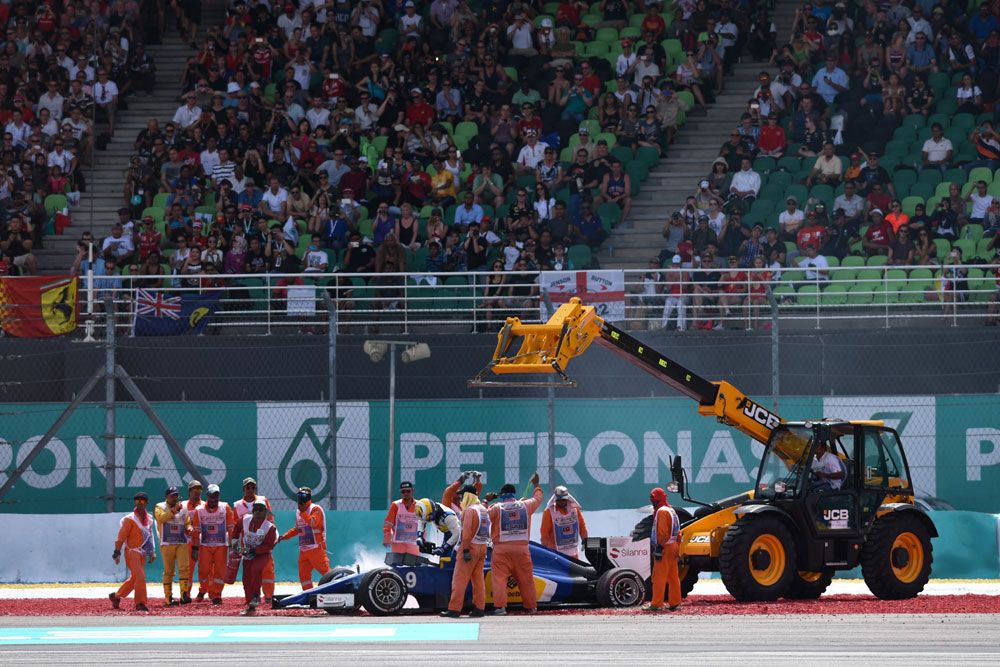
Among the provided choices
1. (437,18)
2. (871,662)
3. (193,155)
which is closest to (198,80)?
(193,155)

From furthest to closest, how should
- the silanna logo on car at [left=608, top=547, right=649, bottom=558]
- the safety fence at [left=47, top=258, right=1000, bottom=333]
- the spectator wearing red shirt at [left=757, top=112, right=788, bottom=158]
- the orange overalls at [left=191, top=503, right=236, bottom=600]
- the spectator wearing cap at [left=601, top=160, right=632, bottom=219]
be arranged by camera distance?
the spectator wearing red shirt at [left=757, top=112, right=788, bottom=158] < the spectator wearing cap at [left=601, top=160, right=632, bottom=219] < the safety fence at [left=47, top=258, right=1000, bottom=333] < the orange overalls at [left=191, top=503, right=236, bottom=600] < the silanna logo on car at [left=608, top=547, right=649, bottom=558]

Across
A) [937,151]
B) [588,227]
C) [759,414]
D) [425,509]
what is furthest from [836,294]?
[425,509]

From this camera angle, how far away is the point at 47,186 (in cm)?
2914

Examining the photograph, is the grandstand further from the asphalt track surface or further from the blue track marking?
the blue track marking

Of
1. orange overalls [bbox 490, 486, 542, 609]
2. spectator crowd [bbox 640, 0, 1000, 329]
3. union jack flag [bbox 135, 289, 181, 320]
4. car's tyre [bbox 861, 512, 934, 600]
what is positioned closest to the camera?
orange overalls [bbox 490, 486, 542, 609]

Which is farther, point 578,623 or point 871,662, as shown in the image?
point 578,623

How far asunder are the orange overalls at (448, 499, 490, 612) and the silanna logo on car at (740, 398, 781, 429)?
3654mm

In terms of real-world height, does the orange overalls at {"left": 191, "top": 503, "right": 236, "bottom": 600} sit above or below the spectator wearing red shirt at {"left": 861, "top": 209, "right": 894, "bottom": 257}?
below

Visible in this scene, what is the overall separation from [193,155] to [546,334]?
1314 cm

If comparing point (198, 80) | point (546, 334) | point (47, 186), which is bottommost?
point (546, 334)

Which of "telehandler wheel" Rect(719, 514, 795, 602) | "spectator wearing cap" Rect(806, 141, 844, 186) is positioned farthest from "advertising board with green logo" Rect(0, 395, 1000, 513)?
"spectator wearing cap" Rect(806, 141, 844, 186)

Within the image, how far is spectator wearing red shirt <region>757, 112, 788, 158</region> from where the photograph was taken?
2792 cm

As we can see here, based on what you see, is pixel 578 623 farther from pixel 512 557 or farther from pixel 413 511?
pixel 413 511

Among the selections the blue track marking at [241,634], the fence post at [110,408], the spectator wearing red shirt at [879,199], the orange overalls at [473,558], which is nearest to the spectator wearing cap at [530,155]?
the spectator wearing red shirt at [879,199]
